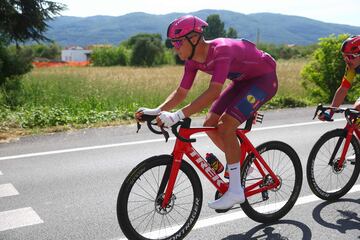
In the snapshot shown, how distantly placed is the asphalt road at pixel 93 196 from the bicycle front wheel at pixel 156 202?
24 cm

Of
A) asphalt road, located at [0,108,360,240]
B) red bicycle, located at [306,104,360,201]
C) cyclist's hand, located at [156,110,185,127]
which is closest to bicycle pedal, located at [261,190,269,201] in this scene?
asphalt road, located at [0,108,360,240]

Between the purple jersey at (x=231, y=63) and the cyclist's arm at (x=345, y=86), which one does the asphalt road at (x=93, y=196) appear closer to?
the cyclist's arm at (x=345, y=86)

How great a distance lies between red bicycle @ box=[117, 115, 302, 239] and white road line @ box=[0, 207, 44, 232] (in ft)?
3.93

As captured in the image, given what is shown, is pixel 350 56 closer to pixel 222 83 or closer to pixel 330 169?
pixel 330 169

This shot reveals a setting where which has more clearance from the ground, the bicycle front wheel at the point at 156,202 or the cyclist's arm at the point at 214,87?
the cyclist's arm at the point at 214,87

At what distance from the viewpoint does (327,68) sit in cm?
1365

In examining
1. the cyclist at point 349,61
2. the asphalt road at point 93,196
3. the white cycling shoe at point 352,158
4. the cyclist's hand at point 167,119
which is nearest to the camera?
the cyclist's hand at point 167,119

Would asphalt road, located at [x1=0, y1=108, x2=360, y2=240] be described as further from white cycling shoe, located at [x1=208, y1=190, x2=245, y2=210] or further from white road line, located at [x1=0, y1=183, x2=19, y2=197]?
white cycling shoe, located at [x1=208, y1=190, x2=245, y2=210]

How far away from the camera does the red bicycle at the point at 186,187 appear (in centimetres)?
351

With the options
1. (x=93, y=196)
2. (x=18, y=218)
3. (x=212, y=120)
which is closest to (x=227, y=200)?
(x=212, y=120)

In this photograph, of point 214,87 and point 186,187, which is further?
point 186,187

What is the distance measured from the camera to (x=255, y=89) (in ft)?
12.9

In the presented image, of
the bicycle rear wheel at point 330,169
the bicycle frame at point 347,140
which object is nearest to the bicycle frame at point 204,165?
the bicycle rear wheel at point 330,169

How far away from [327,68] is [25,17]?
976cm
